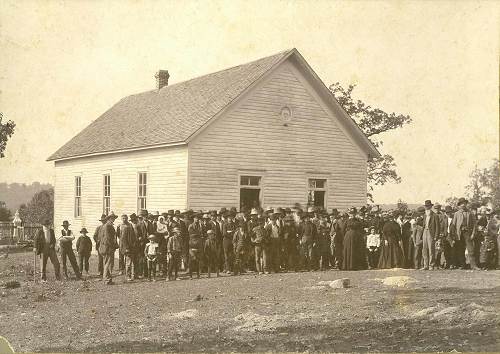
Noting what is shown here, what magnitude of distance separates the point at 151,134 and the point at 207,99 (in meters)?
2.30

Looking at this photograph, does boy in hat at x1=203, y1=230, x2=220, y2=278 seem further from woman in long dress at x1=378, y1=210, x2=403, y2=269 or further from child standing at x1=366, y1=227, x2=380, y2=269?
woman in long dress at x1=378, y1=210, x2=403, y2=269

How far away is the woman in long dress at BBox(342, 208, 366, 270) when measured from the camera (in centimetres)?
1611

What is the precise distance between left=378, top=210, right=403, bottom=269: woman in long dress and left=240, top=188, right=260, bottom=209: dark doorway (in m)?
4.75

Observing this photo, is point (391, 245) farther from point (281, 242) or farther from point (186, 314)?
point (186, 314)

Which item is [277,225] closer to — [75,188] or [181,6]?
[181,6]

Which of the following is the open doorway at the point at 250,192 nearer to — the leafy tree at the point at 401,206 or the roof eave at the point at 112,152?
the roof eave at the point at 112,152

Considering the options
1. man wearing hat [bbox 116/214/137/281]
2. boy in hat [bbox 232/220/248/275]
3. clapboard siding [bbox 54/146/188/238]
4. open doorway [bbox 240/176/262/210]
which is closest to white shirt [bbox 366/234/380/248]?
boy in hat [bbox 232/220/248/275]

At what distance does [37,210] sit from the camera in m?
34.2

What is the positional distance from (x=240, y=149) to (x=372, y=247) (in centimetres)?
535

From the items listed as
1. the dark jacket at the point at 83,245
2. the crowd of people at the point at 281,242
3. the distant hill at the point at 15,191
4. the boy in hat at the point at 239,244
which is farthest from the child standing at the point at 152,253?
the distant hill at the point at 15,191

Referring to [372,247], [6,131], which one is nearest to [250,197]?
[372,247]

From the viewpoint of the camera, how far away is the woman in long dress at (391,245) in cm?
1617

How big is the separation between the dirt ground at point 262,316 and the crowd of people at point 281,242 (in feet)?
4.94

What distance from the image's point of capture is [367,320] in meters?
9.40
